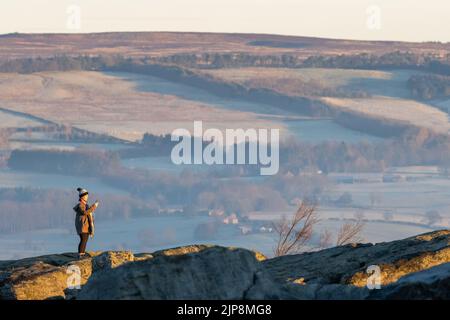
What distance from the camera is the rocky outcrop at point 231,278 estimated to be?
2136 cm

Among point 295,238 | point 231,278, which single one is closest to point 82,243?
point 231,278

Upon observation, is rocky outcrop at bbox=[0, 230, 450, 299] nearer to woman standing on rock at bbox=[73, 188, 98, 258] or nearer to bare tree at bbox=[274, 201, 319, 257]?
woman standing on rock at bbox=[73, 188, 98, 258]

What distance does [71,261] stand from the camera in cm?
2952

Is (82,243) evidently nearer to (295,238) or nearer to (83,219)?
(83,219)

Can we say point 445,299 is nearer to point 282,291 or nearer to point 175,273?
point 282,291

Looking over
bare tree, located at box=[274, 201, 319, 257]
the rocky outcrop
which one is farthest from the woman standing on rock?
bare tree, located at box=[274, 201, 319, 257]

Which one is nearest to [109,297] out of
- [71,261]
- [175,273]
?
[175,273]

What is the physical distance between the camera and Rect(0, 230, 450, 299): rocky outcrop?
841 inches

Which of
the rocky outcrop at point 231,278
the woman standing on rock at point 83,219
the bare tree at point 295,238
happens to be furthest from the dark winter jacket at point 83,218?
the bare tree at point 295,238

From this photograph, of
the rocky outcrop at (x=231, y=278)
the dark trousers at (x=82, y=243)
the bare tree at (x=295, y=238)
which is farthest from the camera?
the bare tree at (x=295, y=238)

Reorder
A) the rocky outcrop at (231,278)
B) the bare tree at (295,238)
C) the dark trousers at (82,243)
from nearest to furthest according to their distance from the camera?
the rocky outcrop at (231,278)
the dark trousers at (82,243)
the bare tree at (295,238)

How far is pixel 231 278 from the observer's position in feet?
70.3

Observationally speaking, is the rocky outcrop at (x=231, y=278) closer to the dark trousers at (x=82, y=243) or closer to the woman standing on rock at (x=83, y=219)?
the dark trousers at (x=82, y=243)
